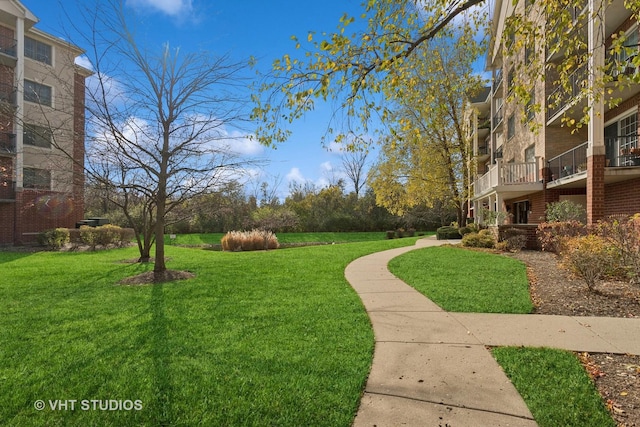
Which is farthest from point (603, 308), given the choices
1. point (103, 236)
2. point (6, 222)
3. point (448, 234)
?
point (6, 222)

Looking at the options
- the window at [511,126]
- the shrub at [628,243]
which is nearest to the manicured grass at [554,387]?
the shrub at [628,243]

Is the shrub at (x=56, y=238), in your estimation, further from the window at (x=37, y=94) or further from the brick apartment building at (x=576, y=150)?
the brick apartment building at (x=576, y=150)

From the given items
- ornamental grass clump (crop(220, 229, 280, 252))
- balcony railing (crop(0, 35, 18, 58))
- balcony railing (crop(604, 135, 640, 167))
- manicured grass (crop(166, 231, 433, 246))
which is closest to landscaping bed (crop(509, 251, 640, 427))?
balcony railing (crop(604, 135, 640, 167))

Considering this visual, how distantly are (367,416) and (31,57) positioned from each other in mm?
27378

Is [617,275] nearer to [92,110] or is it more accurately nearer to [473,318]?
[473,318]

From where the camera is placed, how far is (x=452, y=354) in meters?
3.81

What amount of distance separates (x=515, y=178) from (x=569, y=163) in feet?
10.3

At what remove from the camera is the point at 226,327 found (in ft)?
15.4

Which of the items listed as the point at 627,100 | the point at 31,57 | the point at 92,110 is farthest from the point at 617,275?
the point at 31,57

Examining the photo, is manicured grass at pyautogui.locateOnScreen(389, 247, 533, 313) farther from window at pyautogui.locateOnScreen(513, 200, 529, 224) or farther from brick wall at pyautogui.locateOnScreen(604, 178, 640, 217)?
window at pyautogui.locateOnScreen(513, 200, 529, 224)

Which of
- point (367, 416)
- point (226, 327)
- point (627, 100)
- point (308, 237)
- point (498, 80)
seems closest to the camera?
point (367, 416)

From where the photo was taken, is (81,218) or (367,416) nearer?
(367,416)

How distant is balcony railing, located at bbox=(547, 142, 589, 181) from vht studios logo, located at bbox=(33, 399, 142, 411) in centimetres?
1476

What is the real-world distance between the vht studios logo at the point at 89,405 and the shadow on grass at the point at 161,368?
0.54ft
